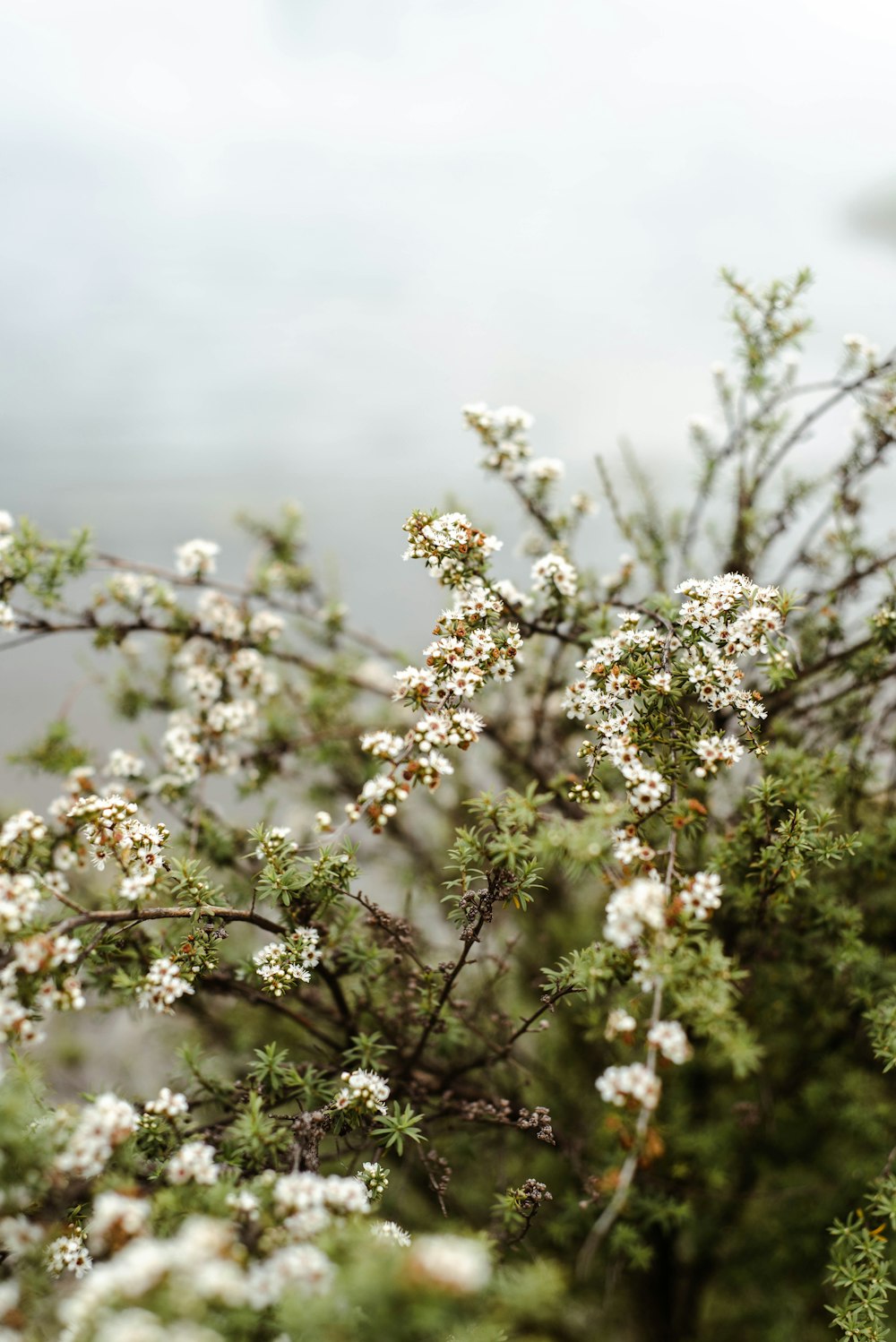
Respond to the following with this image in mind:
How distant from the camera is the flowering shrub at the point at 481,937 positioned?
1.42 m

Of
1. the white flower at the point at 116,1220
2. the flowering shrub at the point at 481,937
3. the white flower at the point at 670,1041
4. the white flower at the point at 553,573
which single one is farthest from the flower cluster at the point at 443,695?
the white flower at the point at 116,1220

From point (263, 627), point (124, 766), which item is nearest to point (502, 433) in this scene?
point (263, 627)

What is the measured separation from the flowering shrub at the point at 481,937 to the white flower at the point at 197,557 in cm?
2

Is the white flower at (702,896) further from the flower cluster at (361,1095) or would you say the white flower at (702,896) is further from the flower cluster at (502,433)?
the flower cluster at (502,433)

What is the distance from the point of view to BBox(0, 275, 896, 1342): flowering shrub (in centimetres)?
142

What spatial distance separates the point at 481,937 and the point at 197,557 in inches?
73.3

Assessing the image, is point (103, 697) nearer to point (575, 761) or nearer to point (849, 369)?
point (575, 761)

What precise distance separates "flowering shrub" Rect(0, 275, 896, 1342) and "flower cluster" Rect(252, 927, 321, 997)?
0.01m

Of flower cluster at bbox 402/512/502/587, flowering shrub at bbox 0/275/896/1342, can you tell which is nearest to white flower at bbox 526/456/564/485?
flowering shrub at bbox 0/275/896/1342

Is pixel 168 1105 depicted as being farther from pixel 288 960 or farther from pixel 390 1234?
pixel 390 1234

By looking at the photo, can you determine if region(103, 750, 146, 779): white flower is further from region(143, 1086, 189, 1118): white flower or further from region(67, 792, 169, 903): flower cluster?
region(143, 1086, 189, 1118): white flower

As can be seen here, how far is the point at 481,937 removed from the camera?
2957 millimetres

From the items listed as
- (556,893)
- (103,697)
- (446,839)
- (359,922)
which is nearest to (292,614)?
(103,697)

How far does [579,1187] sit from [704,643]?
2640 mm
